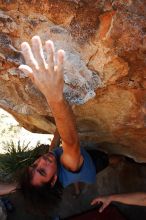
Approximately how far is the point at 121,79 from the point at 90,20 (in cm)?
53

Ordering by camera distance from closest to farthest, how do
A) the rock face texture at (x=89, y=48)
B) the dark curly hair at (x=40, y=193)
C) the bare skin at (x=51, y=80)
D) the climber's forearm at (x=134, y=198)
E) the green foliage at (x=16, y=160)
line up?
the bare skin at (x=51, y=80)
the rock face texture at (x=89, y=48)
the dark curly hair at (x=40, y=193)
the climber's forearm at (x=134, y=198)
the green foliage at (x=16, y=160)

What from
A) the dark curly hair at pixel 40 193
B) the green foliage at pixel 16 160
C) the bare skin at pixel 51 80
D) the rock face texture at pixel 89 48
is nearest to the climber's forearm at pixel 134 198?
the dark curly hair at pixel 40 193

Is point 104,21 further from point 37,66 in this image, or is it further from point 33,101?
point 33,101

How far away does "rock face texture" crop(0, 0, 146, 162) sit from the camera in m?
2.46

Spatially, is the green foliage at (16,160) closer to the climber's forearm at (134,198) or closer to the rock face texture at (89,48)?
the climber's forearm at (134,198)

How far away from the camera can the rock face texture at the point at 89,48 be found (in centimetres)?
246

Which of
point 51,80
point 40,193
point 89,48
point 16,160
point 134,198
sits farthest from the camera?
point 16,160

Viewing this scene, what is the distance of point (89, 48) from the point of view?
2.62 m

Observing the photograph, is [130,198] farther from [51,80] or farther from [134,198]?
[51,80]

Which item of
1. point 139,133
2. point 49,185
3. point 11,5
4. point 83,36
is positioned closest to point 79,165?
point 49,185

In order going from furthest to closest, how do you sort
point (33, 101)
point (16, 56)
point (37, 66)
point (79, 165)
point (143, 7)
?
1. point (79, 165)
2. point (33, 101)
3. point (16, 56)
4. point (143, 7)
5. point (37, 66)

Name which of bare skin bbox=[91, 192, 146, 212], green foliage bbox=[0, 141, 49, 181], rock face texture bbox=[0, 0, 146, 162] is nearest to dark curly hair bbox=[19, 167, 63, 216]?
bare skin bbox=[91, 192, 146, 212]

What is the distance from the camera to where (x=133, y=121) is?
3258 millimetres

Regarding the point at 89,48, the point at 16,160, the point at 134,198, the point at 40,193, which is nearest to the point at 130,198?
the point at 134,198
